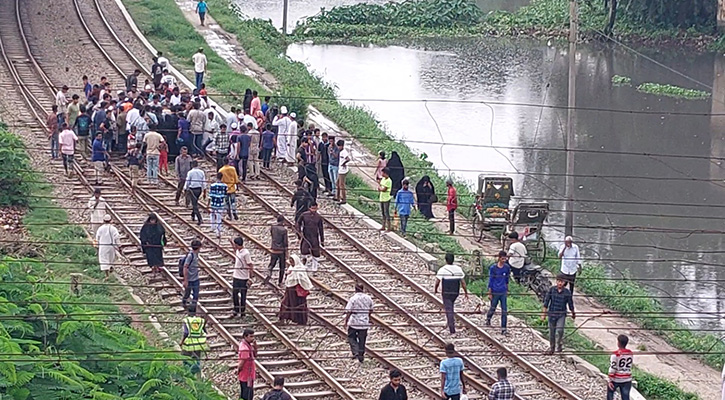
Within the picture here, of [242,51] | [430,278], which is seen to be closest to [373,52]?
[242,51]

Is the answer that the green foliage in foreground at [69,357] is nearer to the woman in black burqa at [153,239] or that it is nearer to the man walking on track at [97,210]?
the woman in black burqa at [153,239]

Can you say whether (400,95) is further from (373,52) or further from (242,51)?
(373,52)

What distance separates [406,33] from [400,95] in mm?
16329

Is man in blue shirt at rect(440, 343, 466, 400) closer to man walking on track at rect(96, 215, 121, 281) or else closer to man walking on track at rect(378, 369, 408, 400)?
man walking on track at rect(378, 369, 408, 400)

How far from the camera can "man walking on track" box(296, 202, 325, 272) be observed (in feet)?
74.3

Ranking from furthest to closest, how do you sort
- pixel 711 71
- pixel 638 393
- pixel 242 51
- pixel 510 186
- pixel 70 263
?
pixel 711 71 → pixel 242 51 → pixel 510 186 → pixel 70 263 → pixel 638 393

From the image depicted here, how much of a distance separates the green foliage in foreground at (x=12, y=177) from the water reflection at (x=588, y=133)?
1157 cm

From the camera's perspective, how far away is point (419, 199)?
2759cm

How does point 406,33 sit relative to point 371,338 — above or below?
above

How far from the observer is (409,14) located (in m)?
67.4

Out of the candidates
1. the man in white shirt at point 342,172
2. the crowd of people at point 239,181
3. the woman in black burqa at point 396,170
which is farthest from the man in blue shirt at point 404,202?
the man in white shirt at point 342,172

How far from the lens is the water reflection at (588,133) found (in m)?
32.6

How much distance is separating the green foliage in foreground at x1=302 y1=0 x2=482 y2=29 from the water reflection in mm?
3249

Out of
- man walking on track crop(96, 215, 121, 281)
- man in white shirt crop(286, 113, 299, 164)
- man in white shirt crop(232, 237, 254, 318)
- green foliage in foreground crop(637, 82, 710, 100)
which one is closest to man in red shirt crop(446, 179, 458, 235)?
man in white shirt crop(286, 113, 299, 164)
